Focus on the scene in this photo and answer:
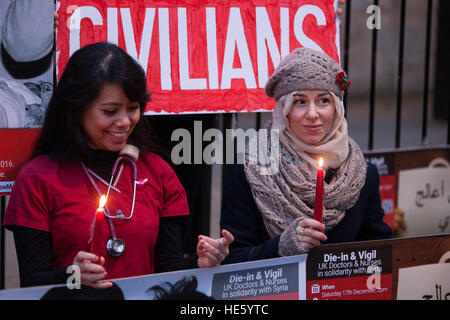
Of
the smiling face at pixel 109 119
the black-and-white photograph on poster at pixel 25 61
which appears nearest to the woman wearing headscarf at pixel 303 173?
the smiling face at pixel 109 119

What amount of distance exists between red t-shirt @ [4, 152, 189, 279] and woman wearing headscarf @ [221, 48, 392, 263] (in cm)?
43

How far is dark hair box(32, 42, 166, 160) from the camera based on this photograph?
7.98 feet

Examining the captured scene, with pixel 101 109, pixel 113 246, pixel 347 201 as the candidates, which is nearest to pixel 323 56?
pixel 347 201

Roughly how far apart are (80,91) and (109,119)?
0.47 feet

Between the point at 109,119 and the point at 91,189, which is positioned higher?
the point at 109,119

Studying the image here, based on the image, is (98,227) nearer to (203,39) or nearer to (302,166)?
(302,166)

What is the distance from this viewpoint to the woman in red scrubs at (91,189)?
91.3 inches

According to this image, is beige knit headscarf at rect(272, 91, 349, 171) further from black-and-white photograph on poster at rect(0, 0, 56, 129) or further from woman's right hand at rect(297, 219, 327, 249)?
black-and-white photograph on poster at rect(0, 0, 56, 129)

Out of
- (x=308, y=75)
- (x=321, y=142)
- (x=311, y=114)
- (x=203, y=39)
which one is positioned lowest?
(x=321, y=142)

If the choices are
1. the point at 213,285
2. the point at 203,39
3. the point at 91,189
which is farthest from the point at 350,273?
the point at 203,39

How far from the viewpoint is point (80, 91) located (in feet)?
7.98

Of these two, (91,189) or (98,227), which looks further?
(91,189)

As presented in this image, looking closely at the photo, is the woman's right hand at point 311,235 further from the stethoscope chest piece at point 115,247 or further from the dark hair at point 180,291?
the stethoscope chest piece at point 115,247

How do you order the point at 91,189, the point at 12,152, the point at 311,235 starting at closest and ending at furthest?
the point at 311,235 < the point at 91,189 < the point at 12,152
